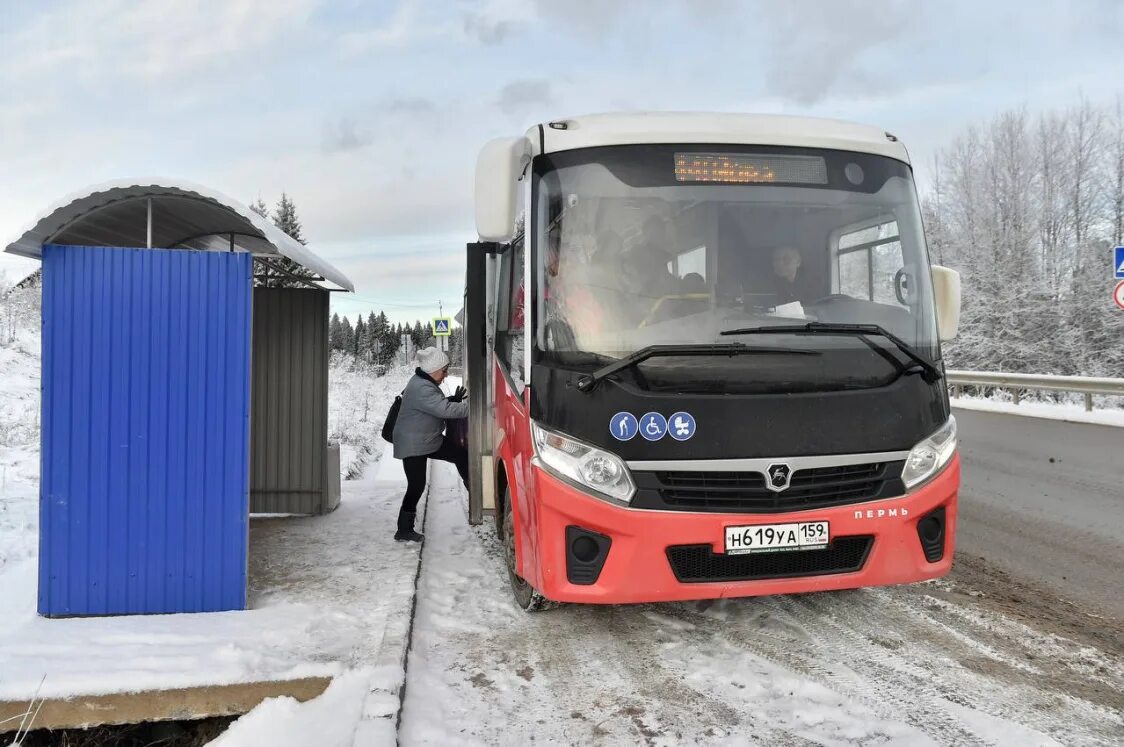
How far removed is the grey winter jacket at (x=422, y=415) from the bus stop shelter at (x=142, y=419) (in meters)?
1.91

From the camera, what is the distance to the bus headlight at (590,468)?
3.67 m

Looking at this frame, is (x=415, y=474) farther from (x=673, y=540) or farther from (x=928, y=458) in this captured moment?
(x=928, y=458)

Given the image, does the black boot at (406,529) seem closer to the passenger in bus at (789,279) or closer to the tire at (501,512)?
the tire at (501,512)

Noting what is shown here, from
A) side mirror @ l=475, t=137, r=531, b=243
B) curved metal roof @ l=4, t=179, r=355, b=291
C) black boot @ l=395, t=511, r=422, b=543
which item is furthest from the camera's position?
black boot @ l=395, t=511, r=422, b=543

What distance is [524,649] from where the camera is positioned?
412 cm

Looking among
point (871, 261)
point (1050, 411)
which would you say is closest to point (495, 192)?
point (871, 261)

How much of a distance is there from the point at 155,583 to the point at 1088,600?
222 inches

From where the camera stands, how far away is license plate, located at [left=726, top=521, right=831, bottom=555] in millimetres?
3676

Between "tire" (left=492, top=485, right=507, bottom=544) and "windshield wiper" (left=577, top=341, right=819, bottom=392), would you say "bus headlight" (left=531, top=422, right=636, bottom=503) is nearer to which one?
"windshield wiper" (left=577, top=341, right=819, bottom=392)

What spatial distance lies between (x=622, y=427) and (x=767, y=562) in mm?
990

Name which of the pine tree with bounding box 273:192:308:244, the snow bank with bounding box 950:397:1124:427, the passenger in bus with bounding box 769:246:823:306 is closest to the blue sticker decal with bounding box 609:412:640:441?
the passenger in bus with bounding box 769:246:823:306

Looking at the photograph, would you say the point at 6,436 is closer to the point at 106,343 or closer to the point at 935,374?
the point at 106,343

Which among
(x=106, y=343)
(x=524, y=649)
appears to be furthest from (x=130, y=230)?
(x=524, y=649)

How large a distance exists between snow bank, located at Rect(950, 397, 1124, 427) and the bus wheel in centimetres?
1270
